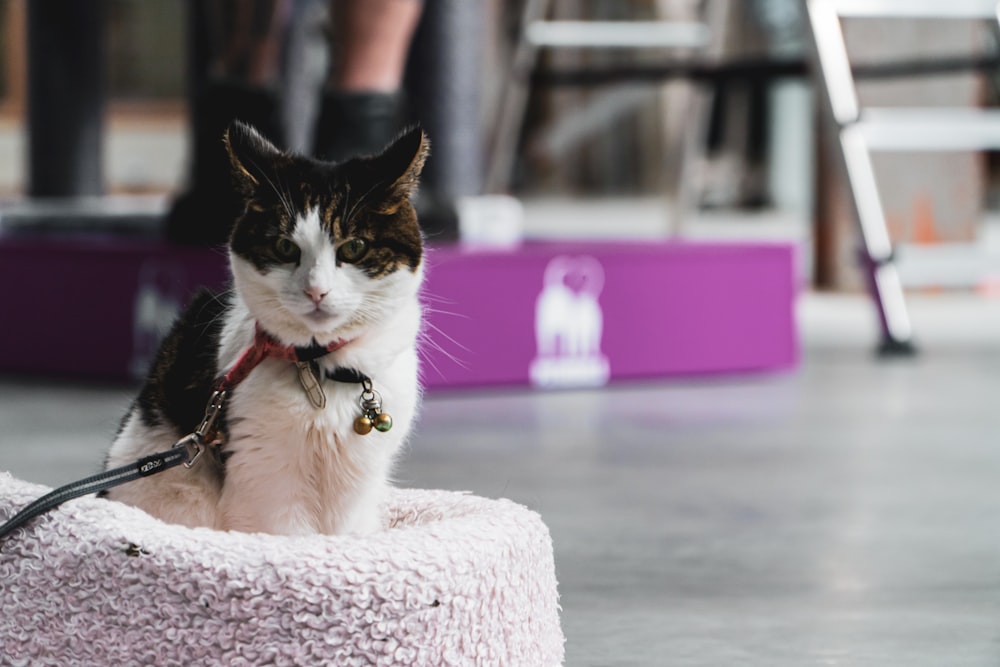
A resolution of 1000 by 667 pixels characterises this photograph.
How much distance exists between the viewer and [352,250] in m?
0.91

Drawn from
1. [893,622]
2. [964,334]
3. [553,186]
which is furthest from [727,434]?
[553,186]

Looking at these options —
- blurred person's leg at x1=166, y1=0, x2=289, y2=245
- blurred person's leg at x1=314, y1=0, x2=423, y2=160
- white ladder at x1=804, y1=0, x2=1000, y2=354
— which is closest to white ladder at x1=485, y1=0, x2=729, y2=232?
white ladder at x1=804, y1=0, x2=1000, y2=354

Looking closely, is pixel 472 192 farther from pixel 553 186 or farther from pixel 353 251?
pixel 553 186

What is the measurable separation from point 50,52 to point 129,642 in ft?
11.2

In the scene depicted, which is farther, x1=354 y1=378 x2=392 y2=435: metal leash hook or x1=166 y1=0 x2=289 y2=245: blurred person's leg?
x1=166 y1=0 x2=289 y2=245: blurred person's leg

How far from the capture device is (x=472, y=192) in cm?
367

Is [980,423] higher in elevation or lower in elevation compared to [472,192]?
higher

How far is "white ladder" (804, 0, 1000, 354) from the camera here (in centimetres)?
280

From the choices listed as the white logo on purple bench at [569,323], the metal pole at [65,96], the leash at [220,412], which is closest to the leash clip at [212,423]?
the leash at [220,412]

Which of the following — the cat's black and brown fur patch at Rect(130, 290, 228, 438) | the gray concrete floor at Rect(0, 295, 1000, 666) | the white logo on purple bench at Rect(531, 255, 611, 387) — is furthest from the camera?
the white logo on purple bench at Rect(531, 255, 611, 387)

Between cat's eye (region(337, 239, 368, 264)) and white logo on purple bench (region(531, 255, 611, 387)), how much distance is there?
148cm

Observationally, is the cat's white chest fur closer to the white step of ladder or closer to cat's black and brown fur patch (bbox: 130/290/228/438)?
cat's black and brown fur patch (bbox: 130/290/228/438)

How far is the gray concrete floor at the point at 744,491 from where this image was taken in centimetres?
115

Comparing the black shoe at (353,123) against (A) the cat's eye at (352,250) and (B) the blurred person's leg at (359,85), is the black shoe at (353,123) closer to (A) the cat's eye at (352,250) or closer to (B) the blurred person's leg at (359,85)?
(B) the blurred person's leg at (359,85)
